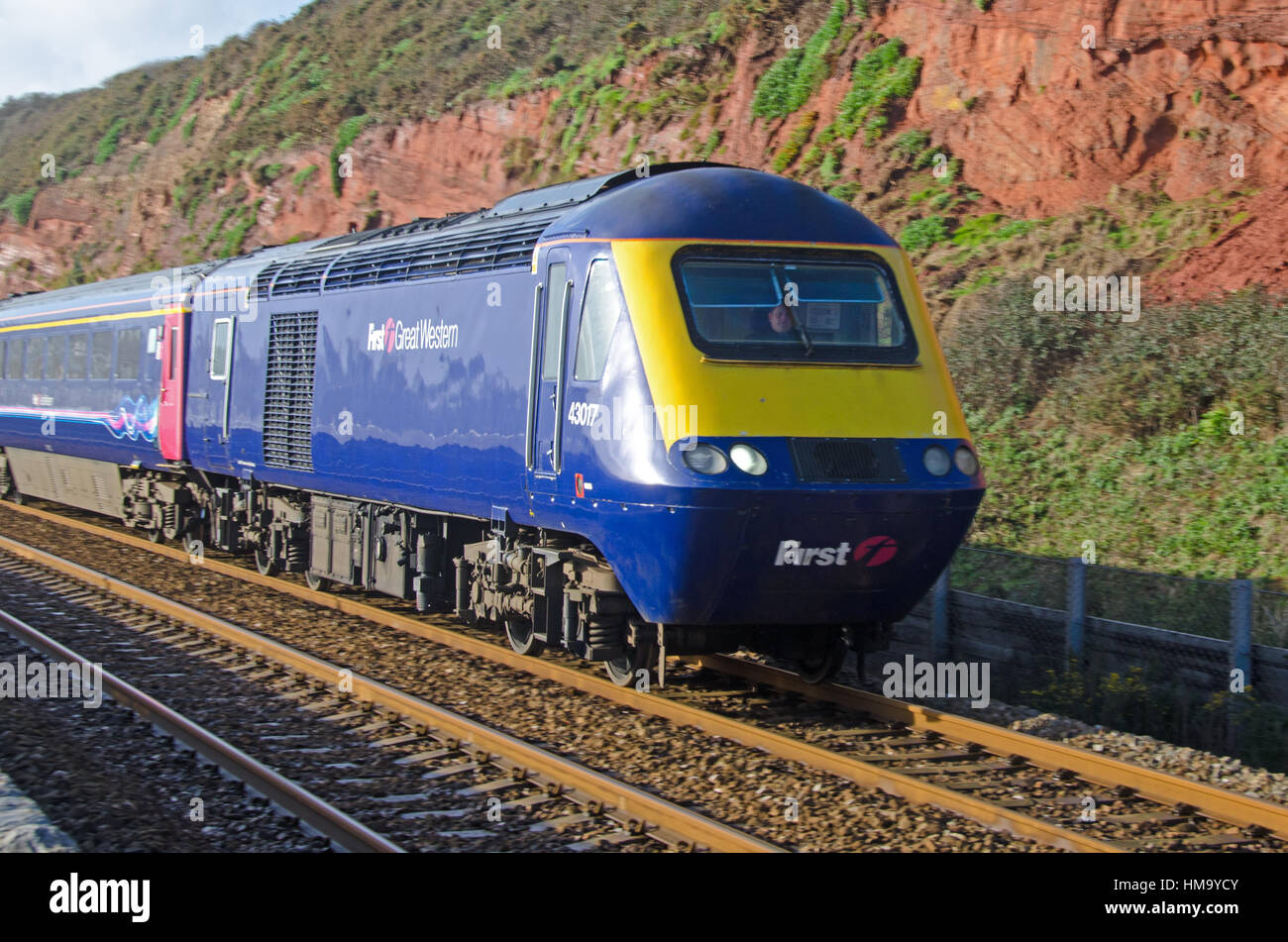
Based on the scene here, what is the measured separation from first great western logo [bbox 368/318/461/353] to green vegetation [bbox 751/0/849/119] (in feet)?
48.2

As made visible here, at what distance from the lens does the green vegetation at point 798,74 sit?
24.1 m

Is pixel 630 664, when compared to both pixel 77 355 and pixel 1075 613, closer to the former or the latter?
pixel 1075 613

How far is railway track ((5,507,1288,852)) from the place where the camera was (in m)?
6.65

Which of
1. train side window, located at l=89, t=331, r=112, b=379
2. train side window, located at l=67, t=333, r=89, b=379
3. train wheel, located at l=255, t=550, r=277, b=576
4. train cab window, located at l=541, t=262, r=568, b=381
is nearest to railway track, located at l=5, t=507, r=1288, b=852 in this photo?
train cab window, located at l=541, t=262, r=568, b=381

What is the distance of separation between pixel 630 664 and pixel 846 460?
7.84ft

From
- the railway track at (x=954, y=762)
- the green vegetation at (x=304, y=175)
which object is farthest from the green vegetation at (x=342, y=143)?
the railway track at (x=954, y=762)

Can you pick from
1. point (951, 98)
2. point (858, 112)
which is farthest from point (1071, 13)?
point (858, 112)

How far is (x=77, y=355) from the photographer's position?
64.7 ft

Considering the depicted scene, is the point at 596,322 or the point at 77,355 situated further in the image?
the point at 77,355

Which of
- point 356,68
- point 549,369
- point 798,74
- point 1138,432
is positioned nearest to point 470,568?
point 549,369

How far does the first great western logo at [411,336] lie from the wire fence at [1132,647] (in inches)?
178
